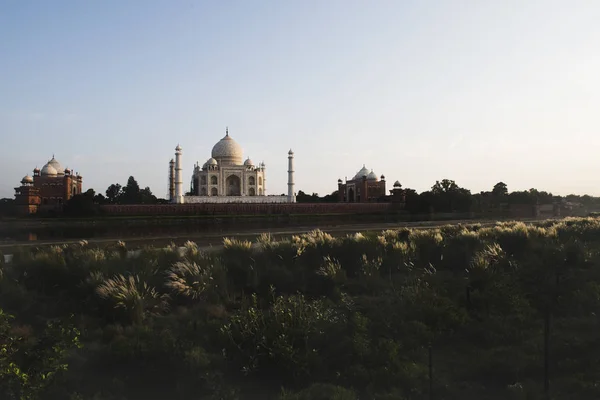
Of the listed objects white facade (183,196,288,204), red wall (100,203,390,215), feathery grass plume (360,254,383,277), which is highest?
white facade (183,196,288,204)

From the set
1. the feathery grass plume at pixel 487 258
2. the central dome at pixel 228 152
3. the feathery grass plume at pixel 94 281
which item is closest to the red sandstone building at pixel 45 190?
the central dome at pixel 228 152

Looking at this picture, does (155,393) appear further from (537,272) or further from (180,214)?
(180,214)

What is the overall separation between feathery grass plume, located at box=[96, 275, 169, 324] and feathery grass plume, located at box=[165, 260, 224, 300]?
0.77ft

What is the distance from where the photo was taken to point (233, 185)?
200 feet

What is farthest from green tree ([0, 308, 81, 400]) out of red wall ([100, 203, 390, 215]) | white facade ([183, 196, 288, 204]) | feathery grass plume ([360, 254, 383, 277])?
white facade ([183, 196, 288, 204])

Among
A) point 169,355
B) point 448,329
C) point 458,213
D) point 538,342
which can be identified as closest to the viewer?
point 169,355

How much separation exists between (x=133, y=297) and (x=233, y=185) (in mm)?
Result: 55470

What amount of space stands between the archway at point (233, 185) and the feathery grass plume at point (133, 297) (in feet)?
177

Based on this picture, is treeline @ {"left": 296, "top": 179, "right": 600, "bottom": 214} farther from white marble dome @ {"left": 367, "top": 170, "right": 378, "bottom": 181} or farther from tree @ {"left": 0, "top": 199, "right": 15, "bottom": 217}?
tree @ {"left": 0, "top": 199, "right": 15, "bottom": 217}

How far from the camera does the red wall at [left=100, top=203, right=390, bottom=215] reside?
41.0 meters

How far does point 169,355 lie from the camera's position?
4.66 metres

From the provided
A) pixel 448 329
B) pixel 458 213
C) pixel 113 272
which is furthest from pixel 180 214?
pixel 448 329

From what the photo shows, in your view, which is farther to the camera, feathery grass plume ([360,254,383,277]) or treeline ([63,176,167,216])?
treeline ([63,176,167,216])

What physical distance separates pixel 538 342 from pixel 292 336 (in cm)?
294
